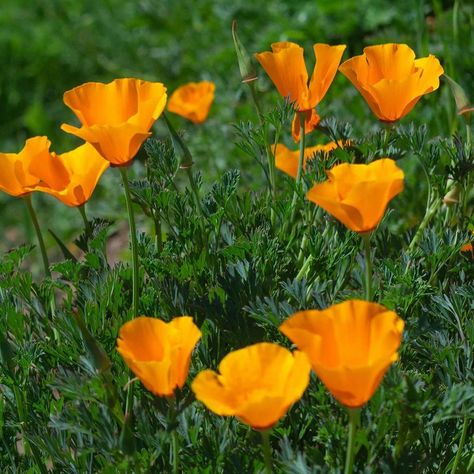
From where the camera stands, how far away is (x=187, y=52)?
422 centimetres

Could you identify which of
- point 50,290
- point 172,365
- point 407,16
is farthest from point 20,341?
point 407,16

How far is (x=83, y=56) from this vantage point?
478cm

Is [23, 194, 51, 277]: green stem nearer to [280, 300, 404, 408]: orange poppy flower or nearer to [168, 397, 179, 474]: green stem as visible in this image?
[168, 397, 179, 474]: green stem

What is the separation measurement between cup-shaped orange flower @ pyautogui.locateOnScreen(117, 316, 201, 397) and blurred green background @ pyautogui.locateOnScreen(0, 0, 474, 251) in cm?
124

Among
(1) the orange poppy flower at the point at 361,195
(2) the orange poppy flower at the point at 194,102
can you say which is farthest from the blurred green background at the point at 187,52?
(1) the orange poppy flower at the point at 361,195

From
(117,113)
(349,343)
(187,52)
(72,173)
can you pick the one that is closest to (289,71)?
(117,113)

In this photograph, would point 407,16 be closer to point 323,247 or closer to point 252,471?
point 323,247

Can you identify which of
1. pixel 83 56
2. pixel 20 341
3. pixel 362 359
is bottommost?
pixel 83 56

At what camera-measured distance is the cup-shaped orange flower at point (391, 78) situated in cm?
162

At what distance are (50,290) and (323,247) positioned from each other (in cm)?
51

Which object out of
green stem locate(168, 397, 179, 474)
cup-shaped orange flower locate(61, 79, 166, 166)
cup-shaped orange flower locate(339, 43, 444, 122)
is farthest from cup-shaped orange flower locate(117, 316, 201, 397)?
cup-shaped orange flower locate(339, 43, 444, 122)

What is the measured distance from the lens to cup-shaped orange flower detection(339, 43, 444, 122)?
5.32 feet

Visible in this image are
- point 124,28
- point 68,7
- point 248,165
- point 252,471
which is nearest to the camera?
point 252,471

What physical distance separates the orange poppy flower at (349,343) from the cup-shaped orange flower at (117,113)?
44 centimetres
